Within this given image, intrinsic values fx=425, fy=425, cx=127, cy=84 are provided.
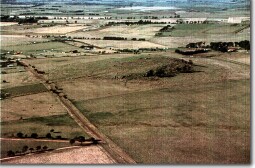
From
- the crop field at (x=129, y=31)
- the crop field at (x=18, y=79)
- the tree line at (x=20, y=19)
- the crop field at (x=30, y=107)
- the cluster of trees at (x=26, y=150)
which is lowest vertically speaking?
the cluster of trees at (x=26, y=150)

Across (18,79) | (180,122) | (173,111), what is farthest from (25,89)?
(180,122)

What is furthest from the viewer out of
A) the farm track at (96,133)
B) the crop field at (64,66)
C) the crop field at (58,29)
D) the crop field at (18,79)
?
the crop field at (58,29)

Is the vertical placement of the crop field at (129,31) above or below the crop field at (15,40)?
above

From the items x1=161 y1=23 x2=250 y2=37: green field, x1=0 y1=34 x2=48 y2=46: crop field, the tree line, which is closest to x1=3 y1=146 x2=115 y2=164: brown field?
x1=0 y1=34 x2=48 y2=46: crop field

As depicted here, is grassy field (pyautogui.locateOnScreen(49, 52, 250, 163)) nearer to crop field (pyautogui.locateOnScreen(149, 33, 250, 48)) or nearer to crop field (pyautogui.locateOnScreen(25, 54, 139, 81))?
crop field (pyautogui.locateOnScreen(25, 54, 139, 81))

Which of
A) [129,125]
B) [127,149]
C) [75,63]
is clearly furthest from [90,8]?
[127,149]

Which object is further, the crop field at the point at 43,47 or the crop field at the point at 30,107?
the crop field at the point at 43,47

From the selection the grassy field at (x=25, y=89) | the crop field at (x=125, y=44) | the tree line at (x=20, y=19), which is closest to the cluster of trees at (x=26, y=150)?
the grassy field at (x=25, y=89)

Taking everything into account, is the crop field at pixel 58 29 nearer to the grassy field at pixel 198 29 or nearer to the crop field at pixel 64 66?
the crop field at pixel 64 66
